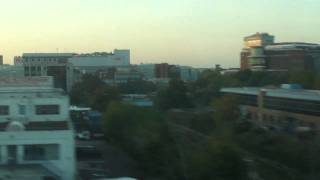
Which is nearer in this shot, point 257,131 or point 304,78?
point 257,131

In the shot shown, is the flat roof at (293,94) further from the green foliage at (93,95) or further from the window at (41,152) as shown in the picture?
the window at (41,152)

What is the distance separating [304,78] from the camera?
19594mm

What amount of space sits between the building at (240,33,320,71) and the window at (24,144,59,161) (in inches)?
915

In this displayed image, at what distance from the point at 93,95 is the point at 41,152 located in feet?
36.9

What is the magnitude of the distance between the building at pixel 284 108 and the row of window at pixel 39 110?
5040 mm

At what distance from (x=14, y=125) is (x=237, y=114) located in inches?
275

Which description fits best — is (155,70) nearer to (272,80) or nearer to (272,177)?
(272,80)

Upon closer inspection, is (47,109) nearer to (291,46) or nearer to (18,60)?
(291,46)

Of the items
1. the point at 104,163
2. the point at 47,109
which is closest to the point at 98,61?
the point at 104,163

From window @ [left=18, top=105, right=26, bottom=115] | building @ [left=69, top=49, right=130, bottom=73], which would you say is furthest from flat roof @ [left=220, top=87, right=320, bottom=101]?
building @ [left=69, top=49, right=130, bottom=73]

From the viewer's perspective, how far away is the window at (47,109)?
8.51 meters

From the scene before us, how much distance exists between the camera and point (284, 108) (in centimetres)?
1346

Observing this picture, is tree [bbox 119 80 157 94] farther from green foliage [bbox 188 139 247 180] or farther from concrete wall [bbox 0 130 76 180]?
green foliage [bbox 188 139 247 180]

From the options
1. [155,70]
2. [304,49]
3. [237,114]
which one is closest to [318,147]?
[237,114]
